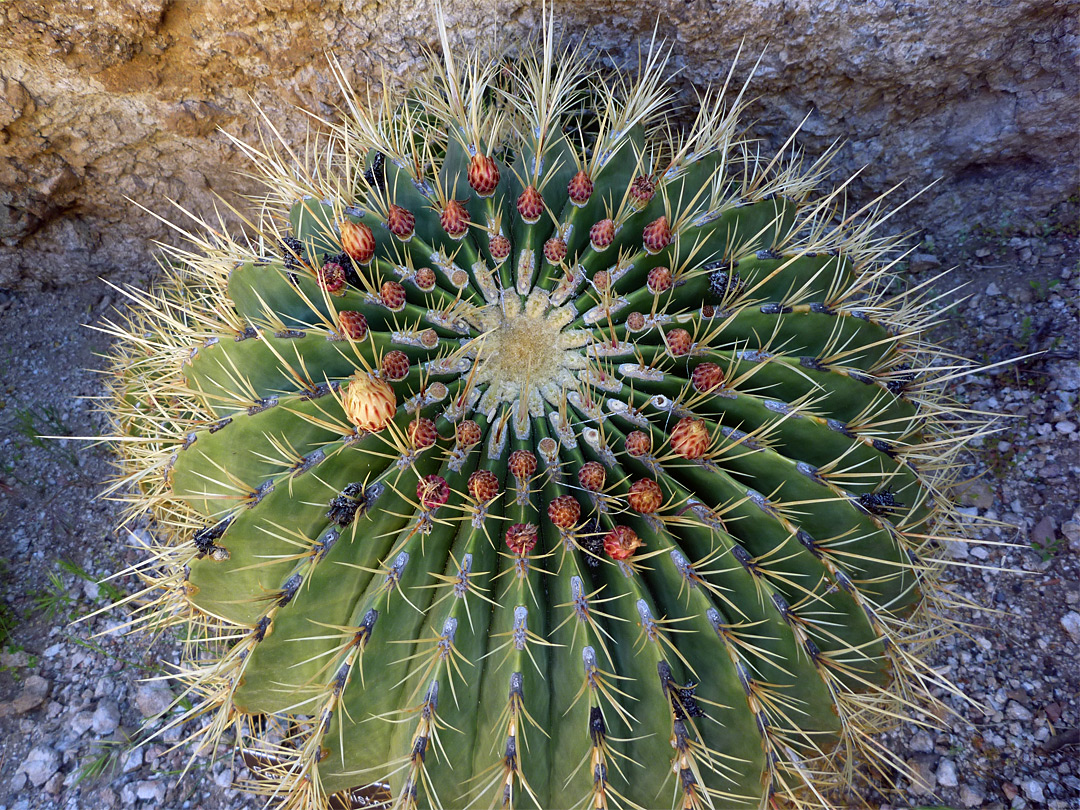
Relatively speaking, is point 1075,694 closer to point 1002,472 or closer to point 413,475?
point 1002,472

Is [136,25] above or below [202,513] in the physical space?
above

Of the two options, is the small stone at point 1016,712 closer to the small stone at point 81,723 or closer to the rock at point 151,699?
the rock at point 151,699

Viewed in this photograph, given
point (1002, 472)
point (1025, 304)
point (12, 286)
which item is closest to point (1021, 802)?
point (1002, 472)

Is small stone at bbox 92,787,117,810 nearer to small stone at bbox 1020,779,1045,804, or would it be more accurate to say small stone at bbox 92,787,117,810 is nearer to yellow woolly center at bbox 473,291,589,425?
yellow woolly center at bbox 473,291,589,425

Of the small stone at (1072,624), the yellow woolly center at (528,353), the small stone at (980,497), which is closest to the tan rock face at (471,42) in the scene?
the small stone at (980,497)

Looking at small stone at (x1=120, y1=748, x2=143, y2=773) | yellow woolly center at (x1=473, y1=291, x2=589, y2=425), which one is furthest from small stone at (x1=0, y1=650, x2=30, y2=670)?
yellow woolly center at (x1=473, y1=291, x2=589, y2=425)

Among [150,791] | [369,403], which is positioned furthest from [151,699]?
[369,403]

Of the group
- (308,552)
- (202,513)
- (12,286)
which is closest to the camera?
(308,552)
